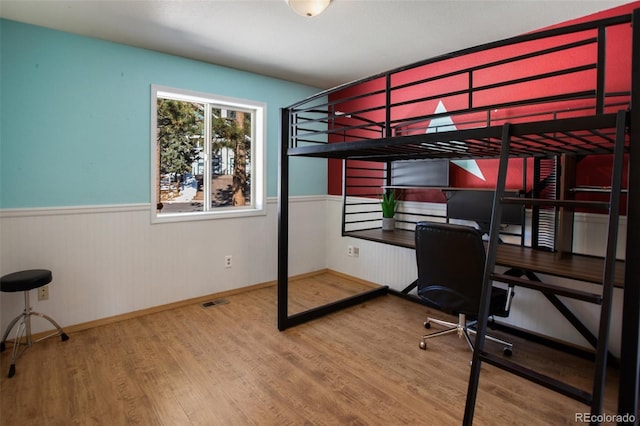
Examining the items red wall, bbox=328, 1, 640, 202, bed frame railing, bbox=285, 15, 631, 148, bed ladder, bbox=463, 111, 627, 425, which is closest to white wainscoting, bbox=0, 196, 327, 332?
bed frame railing, bbox=285, 15, 631, 148

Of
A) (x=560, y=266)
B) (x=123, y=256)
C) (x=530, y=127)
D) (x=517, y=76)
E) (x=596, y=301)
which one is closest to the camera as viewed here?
(x=596, y=301)

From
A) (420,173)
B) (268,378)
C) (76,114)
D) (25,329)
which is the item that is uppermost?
(76,114)

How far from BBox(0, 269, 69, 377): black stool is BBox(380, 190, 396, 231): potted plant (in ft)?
9.87

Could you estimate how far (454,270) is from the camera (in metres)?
2.36

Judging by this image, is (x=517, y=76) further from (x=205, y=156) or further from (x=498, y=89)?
(x=205, y=156)

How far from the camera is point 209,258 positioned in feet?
12.3

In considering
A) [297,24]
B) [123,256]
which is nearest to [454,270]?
[297,24]

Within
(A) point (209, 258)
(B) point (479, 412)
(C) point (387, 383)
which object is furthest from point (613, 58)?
(A) point (209, 258)

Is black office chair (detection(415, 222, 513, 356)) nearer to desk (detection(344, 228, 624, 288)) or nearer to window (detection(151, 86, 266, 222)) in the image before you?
desk (detection(344, 228, 624, 288))

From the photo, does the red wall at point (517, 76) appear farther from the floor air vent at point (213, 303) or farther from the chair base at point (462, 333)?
the floor air vent at point (213, 303)

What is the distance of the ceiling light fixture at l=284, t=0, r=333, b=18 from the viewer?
86.9 inches

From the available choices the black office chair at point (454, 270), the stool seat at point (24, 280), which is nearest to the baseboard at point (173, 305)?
the stool seat at point (24, 280)

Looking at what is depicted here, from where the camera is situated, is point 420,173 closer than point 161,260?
No

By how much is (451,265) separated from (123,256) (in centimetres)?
286
